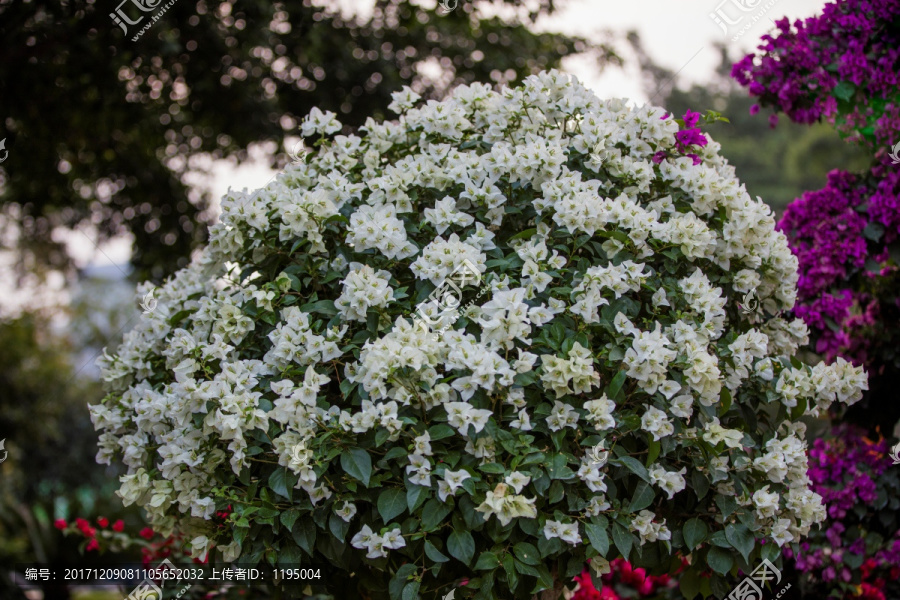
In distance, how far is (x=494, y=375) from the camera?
1.90 m

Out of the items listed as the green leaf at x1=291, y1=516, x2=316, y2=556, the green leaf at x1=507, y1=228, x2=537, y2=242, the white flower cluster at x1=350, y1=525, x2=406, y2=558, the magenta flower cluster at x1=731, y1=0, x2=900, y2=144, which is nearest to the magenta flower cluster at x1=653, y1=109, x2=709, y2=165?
the green leaf at x1=507, y1=228, x2=537, y2=242

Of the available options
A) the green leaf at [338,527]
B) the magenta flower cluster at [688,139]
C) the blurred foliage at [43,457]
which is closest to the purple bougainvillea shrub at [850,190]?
the magenta flower cluster at [688,139]

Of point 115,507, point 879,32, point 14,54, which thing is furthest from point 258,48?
point 115,507

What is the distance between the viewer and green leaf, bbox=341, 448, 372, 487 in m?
1.84

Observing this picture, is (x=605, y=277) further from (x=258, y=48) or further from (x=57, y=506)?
(x=57, y=506)

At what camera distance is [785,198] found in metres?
18.3

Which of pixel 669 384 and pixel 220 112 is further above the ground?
pixel 220 112

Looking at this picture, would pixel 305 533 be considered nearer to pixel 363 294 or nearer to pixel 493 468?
pixel 493 468

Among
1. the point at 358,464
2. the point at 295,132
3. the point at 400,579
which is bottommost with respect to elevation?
the point at 400,579

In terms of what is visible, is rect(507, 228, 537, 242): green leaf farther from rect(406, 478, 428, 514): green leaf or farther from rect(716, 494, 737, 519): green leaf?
rect(716, 494, 737, 519): green leaf

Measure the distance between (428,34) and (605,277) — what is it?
4.79 m

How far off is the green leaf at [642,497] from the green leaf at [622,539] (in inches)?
2.2

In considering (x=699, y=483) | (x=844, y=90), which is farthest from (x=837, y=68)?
(x=699, y=483)

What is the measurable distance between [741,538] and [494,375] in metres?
0.84
